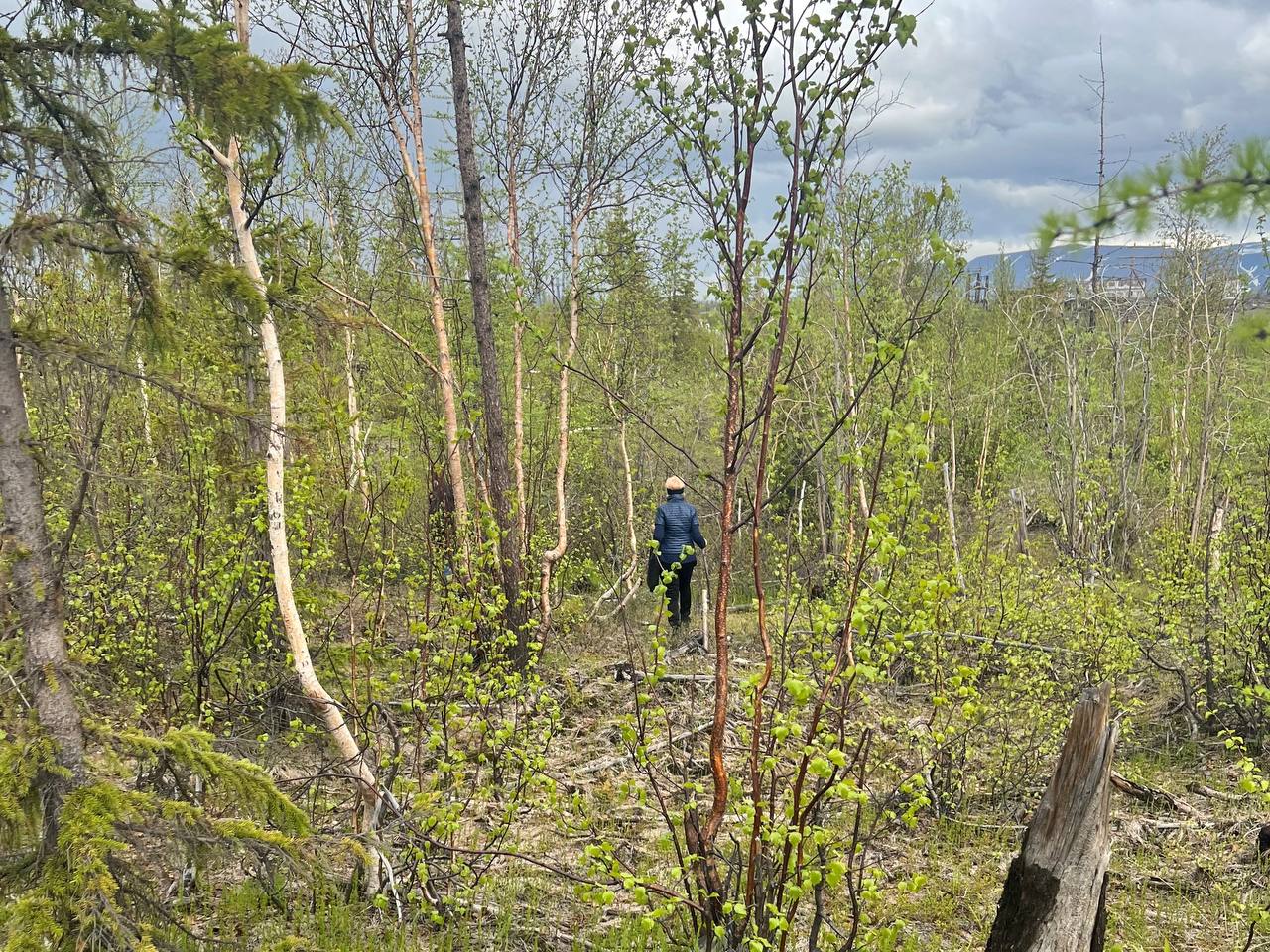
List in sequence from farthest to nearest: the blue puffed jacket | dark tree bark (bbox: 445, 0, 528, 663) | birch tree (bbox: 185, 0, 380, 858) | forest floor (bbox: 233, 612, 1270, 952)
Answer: the blue puffed jacket, dark tree bark (bbox: 445, 0, 528, 663), birch tree (bbox: 185, 0, 380, 858), forest floor (bbox: 233, 612, 1270, 952)

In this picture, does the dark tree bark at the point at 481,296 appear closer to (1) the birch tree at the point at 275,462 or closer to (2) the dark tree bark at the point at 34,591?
(1) the birch tree at the point at 275,462

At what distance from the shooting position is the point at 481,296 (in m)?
7.56

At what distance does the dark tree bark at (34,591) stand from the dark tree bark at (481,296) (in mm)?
4394

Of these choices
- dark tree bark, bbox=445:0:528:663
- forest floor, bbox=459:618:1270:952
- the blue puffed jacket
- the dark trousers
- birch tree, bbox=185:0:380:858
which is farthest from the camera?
the dark trousers

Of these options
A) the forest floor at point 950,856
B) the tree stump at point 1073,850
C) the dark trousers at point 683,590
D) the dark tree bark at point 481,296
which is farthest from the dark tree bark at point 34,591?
the dark trousers at point 683,590

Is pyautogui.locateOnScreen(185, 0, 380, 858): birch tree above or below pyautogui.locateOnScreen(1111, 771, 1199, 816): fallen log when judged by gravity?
above

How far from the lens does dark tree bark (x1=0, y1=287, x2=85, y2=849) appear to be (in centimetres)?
282

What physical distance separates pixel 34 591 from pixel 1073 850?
3.83m

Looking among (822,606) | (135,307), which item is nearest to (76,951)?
(135,307)

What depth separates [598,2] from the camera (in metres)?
9.27

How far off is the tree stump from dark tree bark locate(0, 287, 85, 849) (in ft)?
11.3

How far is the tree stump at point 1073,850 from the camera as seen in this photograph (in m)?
2.82

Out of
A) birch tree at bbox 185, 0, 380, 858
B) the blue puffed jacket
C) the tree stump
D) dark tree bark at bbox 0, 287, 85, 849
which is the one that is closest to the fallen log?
the tree stump

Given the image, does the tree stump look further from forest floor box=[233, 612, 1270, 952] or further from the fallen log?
the fallen log
